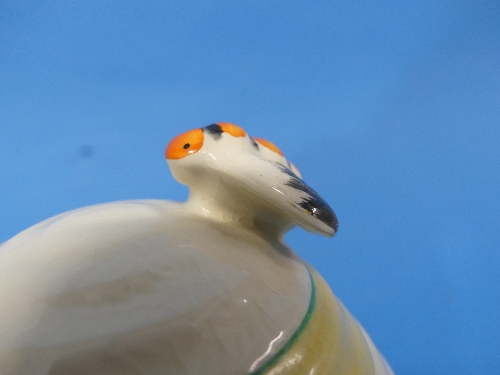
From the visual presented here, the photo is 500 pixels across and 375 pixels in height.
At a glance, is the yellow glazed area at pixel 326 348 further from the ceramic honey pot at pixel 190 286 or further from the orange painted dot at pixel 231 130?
the orange painted dot at pixel 231 130

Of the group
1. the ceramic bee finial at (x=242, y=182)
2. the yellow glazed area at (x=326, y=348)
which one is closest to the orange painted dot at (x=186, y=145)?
the ceramic bee finial at (x=242, y=182)

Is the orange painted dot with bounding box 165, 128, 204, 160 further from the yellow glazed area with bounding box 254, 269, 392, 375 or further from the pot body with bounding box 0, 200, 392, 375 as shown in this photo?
the yellow glazed area with bounding box 254, 269, 392, 375

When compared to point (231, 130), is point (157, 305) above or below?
below

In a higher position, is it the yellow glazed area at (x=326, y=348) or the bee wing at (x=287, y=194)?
the bee wing at (x=287, y=194)

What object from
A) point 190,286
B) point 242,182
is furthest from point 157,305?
point 242,182

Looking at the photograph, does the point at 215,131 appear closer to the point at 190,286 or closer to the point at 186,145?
the point at 186,145

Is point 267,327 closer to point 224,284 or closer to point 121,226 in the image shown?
point 224,284

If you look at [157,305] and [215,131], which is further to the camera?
[215,131]

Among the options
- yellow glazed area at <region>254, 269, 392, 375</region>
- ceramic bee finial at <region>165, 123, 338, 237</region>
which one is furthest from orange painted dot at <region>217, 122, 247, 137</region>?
yellow glazed area at <region>254, 269, 392, 375</region>
